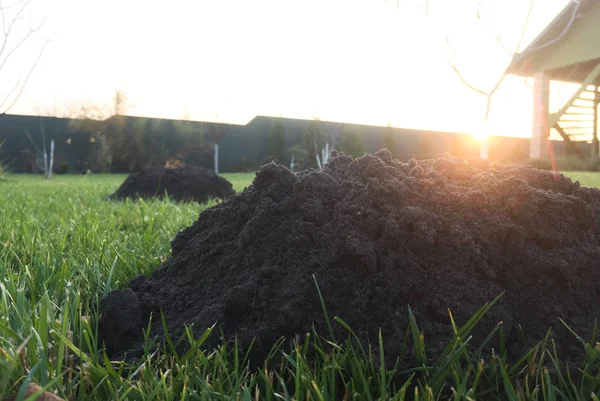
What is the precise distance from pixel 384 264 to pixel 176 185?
6.13 meters

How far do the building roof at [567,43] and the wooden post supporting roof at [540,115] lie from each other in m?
0.37

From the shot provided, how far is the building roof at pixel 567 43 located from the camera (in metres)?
12.1

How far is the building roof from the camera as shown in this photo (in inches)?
475

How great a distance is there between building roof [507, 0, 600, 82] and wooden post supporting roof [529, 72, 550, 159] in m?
0.37

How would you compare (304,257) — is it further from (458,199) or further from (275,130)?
(275,130)

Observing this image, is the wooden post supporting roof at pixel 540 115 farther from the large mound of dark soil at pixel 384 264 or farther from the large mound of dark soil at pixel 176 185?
the large mound of dark soil at pixel 384 264

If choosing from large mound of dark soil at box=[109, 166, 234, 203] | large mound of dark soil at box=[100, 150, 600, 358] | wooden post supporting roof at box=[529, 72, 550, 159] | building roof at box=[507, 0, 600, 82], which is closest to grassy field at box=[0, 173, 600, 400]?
large mound of dark soil at box=[100, 150, 600, 358]

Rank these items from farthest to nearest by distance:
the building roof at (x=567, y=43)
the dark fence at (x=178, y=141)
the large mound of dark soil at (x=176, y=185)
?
the dark fence at (x=178, y=141) < the building roof at (x=567, y=43) < the large mound of dark soil at (x=176, y=185)

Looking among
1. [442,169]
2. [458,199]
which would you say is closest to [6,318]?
[458,199]

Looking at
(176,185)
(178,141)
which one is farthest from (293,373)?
(178,141)

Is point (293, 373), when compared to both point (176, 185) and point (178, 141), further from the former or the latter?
point (178, 141)

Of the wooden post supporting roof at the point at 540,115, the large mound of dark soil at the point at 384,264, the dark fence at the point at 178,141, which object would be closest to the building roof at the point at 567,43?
the wooden post supporting roof at the point at 540,115

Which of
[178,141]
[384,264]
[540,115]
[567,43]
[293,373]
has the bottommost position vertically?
[293,373]

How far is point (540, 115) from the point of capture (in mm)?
12836
